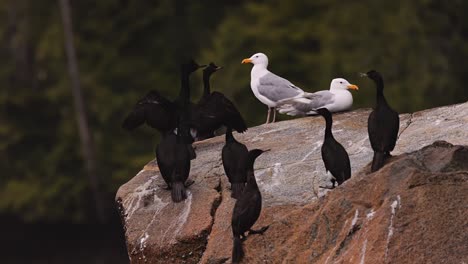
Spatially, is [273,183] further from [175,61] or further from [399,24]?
[175,61]

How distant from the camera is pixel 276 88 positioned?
1686 centimetres

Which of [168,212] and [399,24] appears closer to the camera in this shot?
[168,212]

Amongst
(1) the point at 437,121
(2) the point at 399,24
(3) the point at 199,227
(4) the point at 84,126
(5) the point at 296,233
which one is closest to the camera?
(5) the point at 296,233

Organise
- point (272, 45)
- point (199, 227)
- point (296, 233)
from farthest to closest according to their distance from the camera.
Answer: point (272, 45) → point (199, 227) → point (296, 233)

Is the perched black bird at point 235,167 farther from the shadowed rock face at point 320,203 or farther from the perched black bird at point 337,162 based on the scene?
the perched black bird at point 337,162

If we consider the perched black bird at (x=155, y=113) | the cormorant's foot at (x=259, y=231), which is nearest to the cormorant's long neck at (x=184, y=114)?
the perched black bird at (x=155, y=113)

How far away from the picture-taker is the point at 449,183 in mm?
11398

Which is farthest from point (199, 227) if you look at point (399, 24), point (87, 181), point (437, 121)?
point (87, 181)

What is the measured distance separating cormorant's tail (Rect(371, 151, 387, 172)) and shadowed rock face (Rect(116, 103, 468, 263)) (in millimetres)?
98

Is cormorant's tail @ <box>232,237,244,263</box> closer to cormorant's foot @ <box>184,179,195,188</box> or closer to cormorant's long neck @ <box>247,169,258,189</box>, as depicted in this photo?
cormorant's long neck @ <box>247,169,258,189</box>

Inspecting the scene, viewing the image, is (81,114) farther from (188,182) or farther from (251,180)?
(251,180)

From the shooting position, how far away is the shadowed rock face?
442 inches

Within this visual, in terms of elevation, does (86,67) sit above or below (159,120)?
below

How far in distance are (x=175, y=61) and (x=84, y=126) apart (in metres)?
2.98
